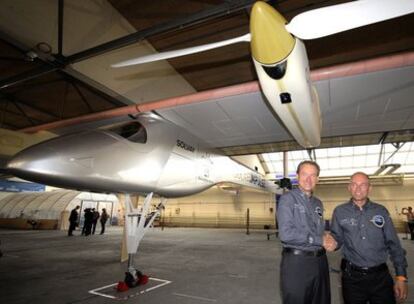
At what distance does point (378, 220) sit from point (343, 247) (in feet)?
1.47

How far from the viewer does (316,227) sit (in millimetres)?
2320

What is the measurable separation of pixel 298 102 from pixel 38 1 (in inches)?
194

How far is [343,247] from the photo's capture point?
2.65m

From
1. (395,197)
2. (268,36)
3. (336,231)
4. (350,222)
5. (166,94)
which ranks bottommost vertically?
(336,231)

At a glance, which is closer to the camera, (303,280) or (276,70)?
(303,280)

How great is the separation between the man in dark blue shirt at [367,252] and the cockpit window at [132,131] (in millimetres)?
3164

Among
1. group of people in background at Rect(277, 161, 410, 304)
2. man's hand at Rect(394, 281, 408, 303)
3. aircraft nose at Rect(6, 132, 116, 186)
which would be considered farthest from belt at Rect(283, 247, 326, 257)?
aircraft nose at Rect(6, 132, 116, 186)

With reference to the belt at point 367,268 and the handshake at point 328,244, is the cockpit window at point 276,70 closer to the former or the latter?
the handshake at point 328,244

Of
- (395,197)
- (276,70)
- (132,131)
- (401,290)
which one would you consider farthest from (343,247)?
(395,197)

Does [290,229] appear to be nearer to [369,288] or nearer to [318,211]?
[318,211]

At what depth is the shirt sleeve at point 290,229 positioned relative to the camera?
Result: 7.01 feet

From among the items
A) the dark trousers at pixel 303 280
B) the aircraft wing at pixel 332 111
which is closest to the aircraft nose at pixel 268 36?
the aircraft wing at pixel 332 111

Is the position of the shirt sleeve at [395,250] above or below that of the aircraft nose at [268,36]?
below

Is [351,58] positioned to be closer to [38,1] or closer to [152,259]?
[38,1]
